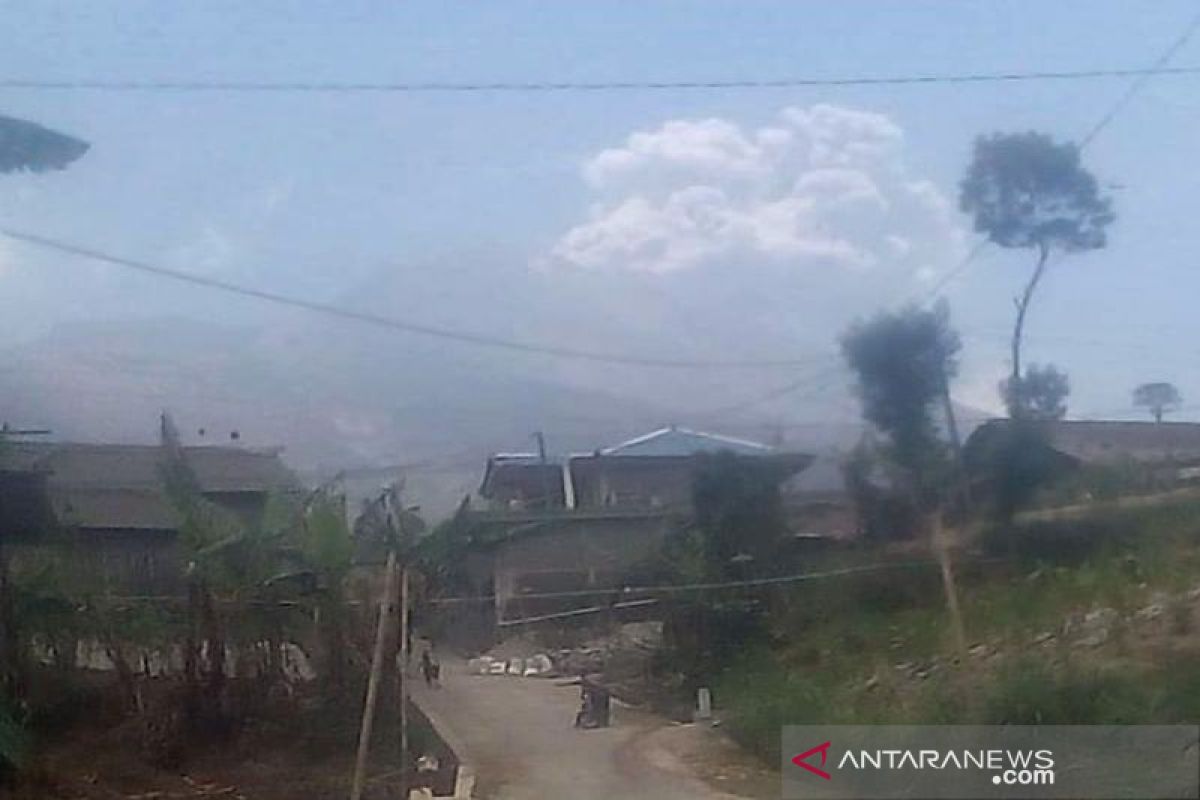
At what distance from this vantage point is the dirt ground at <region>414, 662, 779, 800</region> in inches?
246

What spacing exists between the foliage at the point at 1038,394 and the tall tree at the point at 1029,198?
2 cm

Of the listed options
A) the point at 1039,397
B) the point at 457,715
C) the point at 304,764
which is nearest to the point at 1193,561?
the point at 1039,397

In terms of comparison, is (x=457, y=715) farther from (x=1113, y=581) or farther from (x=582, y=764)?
(x=1113, y=581)

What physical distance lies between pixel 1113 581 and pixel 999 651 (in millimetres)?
612

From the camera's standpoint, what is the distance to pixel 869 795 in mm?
5652

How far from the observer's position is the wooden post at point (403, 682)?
21.9 ft

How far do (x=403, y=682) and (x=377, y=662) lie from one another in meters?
0.15

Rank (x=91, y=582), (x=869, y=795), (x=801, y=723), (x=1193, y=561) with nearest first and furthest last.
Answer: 1. (x=869, y=795)
2. (x=801, y=723)
3. (x=1193, y=561)
4. (x=91, y=582)

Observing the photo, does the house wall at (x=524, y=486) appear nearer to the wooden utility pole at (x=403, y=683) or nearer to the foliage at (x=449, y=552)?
the foliage at (x=449, y=552)

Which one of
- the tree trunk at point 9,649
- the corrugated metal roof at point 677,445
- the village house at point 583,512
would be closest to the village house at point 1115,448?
the village house at point 583,512

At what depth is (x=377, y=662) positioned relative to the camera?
680 centimetres

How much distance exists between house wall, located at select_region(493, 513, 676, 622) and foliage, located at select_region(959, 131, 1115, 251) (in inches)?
72.4

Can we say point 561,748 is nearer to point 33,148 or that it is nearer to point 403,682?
point 403,682

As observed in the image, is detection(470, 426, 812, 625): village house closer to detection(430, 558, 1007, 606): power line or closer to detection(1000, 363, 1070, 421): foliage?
detection(430, 558, 1007, 606): power line
